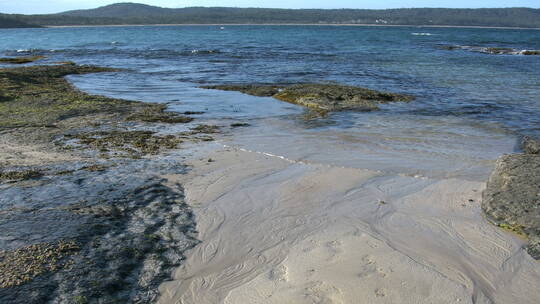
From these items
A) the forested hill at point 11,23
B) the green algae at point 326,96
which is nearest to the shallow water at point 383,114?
the green algae at point 326,96

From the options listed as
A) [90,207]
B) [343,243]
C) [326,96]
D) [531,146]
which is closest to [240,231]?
[343,243]

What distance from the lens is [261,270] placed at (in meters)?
4.25

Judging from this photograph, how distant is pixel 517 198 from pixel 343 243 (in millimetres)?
2377

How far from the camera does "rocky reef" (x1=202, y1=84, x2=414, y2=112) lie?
12335 mm

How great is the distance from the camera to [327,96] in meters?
13.3

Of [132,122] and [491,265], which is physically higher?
[132,122]

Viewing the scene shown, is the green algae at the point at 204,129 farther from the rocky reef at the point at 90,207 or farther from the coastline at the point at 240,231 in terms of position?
the coastline at the point at 240,231

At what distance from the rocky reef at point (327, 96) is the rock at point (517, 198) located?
610cm

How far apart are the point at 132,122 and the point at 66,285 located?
6527 mm

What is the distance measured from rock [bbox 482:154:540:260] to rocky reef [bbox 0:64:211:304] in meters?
3.56

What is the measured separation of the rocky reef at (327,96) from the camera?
12.3m

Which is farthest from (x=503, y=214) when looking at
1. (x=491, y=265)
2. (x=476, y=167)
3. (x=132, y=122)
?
(x=132, y=122)

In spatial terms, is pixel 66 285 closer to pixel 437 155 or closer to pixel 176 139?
pixel 176 139

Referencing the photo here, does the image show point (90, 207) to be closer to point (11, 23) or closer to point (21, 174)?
point (21, 174)
